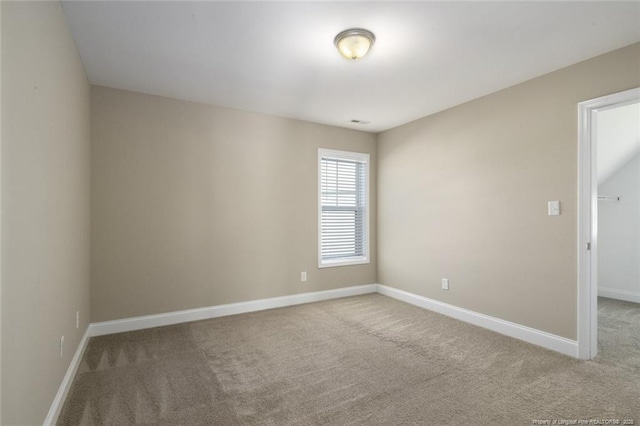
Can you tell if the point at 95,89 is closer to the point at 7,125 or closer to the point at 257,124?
the point at 257,124

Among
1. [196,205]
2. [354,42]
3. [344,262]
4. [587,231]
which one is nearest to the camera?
[354,42]

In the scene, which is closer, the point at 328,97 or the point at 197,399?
the point at 197,399

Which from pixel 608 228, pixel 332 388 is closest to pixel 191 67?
pixel 332 388

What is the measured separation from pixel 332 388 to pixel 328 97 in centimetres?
294

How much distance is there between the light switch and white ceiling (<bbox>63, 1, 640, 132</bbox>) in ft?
4.08

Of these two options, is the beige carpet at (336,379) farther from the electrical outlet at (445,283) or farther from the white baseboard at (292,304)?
the electrical outlet at (445,283)

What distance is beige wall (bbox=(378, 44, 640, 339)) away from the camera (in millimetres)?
2842

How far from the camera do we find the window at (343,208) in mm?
4762

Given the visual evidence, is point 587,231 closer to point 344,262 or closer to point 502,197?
point 502,197

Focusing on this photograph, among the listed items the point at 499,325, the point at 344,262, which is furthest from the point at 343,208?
the point at 499,325

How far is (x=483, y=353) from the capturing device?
2877 millimetres

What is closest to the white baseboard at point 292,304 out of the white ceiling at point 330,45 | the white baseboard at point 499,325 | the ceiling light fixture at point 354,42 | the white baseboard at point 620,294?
the white baseboard at point 499,325

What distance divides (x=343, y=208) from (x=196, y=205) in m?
2.18

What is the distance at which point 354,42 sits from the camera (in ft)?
7.68
